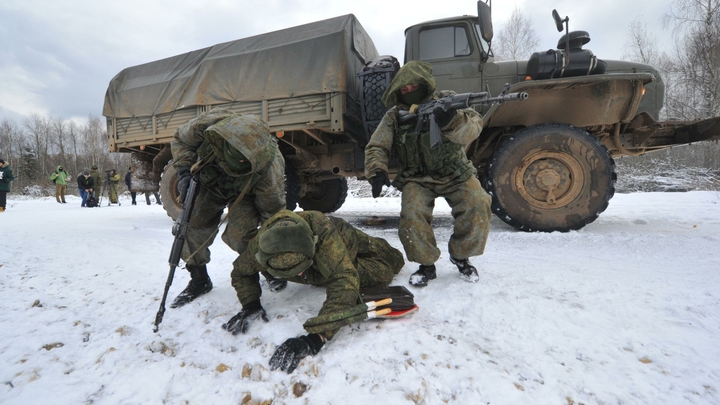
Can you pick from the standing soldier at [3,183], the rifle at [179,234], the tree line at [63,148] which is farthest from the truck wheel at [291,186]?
the tree line at [63,148]

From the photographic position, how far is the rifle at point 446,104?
6.78 ft

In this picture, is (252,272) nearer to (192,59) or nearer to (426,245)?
(426,245)

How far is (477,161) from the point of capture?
3977 mm

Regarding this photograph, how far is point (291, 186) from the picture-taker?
14.9 ft

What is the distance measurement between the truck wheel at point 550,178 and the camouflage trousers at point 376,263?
1766 mm

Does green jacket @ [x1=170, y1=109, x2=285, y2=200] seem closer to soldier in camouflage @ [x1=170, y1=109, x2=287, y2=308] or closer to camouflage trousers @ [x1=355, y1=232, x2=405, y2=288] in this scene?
soldier in camouflage @ [x1=170, y1=109, x2=287, y2=308]

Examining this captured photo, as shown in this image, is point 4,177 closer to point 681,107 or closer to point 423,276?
point 423,276

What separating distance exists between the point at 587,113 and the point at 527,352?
3.12 metres

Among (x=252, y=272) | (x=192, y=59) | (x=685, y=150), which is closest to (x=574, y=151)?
(x=252, y=272)

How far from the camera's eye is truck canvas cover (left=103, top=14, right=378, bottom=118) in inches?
148

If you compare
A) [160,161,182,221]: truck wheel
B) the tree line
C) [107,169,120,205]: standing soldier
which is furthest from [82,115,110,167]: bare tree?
[160,161,182,221]: truck wheel

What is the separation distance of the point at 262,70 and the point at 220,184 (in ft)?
7.94

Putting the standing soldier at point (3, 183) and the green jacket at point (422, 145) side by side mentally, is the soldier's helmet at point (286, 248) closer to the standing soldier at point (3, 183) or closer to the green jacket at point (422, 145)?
the green jacket at point (422, 145)

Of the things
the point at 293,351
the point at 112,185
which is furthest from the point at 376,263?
the point at 112,185
